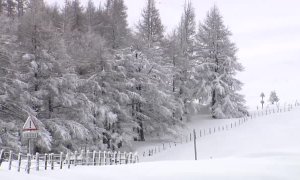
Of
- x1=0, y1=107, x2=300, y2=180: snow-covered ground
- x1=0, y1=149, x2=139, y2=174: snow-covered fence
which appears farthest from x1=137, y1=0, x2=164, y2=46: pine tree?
x1=0, y1=149, x2=139, y2=174: snow-covered fence

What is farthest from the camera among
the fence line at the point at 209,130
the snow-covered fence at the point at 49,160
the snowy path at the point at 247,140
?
the fence line at the point at 209,130

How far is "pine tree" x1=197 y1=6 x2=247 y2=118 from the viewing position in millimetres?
56906

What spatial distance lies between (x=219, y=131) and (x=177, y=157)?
9.69 meters

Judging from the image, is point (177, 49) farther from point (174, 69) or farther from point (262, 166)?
point (262, 166)

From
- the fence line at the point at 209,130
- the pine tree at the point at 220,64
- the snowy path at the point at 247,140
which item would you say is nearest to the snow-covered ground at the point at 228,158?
the snowy path at the point at 247,140

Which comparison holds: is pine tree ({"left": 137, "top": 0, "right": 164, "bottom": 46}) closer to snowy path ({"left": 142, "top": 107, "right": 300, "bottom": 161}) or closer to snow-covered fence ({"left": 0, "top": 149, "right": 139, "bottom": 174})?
snowy path ({"left": 142, "top": 107, "right": 300, "bottom": 161})

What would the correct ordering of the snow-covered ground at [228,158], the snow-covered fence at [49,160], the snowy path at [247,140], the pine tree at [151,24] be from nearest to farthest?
the snow-covered fence at [49,160] < the snow-covered ground at [228,158] < the snowy path at [247,140] < the pine tree at [151,24]

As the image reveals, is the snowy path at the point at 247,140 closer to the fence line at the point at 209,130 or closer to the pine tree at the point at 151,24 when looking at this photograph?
the fence line at the point at 209,130

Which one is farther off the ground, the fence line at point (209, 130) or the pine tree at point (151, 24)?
the pine tree at point (151, 24)

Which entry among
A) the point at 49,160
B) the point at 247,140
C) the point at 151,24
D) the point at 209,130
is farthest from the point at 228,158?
the point at 151,24

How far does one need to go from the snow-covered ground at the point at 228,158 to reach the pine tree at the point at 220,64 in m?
3.10

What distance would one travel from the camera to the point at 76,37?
47875mm

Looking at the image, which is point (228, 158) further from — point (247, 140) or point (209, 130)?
point (209, 130)

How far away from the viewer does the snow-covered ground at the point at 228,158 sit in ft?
61.8
